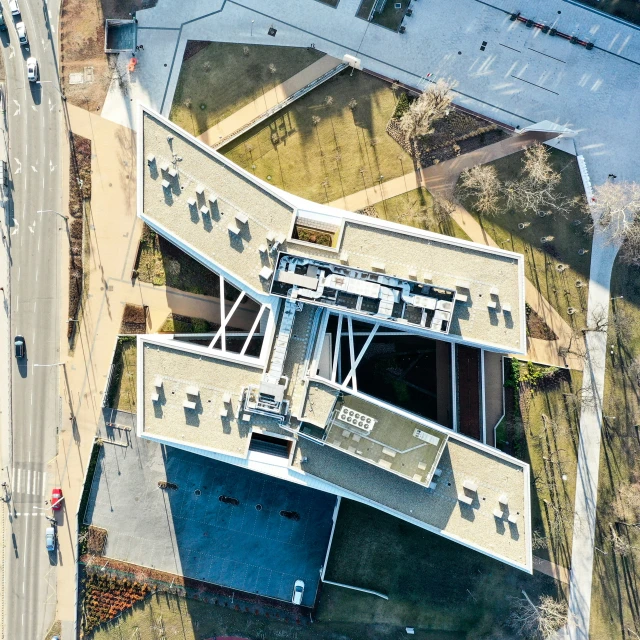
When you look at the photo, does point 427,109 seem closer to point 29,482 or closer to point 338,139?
point 338,139

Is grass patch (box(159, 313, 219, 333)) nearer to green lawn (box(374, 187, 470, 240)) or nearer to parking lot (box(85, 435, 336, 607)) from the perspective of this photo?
parking lot (box(85, 435, 336, 607))

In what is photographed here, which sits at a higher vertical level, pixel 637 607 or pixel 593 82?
pixel 593 82

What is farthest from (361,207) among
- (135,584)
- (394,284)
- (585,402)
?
(135,584)

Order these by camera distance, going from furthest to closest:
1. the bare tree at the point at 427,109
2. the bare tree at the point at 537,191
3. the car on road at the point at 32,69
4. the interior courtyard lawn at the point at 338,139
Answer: the interior courtyard lawn at the point at 338,139, the car on road at the point at 32,69, the bare tree at the point at 537,191, the bare tree at the point at 427,109

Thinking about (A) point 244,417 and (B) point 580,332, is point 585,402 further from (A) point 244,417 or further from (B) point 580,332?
(A) point 244,417

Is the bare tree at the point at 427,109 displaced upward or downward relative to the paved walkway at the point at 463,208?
upward

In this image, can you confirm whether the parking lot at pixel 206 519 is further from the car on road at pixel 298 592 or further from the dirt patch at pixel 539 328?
the dirt patch at pixel 539 328

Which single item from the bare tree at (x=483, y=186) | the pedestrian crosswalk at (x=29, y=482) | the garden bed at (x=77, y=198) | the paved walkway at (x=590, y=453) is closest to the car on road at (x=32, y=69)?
the garden bed at (x=77, y=198)
